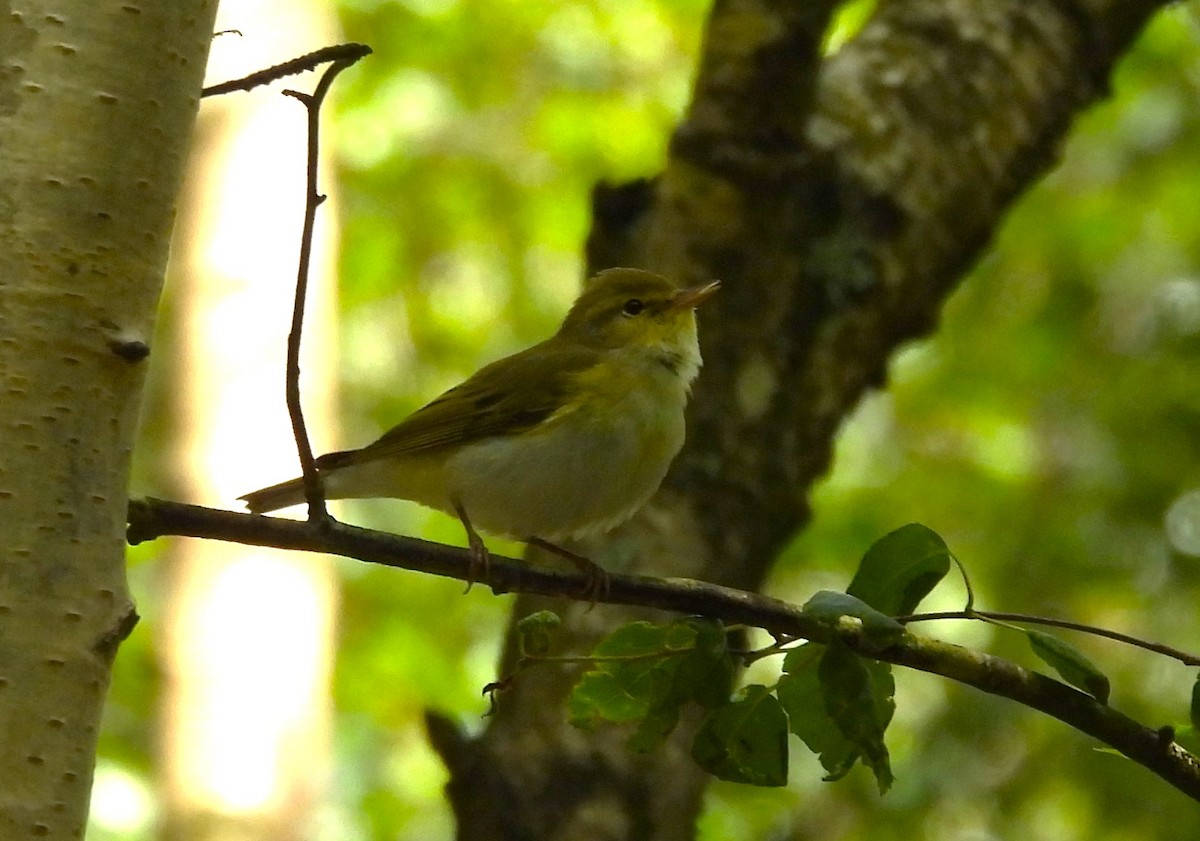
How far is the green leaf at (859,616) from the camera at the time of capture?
65.5 inches

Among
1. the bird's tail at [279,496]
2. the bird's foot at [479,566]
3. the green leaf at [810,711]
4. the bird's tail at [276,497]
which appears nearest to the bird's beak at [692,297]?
the bird's tail at [279,496]

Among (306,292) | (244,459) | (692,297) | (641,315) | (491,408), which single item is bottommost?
(306,292)

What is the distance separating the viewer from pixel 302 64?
1723 mm

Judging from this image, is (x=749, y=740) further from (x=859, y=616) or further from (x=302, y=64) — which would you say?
(x=302, y=64)

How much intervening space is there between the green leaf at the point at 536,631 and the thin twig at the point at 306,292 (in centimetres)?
33

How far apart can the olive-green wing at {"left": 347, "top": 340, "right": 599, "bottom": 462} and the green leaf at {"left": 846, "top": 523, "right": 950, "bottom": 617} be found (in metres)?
1.86

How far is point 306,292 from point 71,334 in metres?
0.25

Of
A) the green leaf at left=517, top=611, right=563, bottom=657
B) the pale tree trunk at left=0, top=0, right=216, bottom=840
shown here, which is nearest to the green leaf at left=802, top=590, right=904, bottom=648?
the green leaf at left=517, top=611, right=563, bottom=657

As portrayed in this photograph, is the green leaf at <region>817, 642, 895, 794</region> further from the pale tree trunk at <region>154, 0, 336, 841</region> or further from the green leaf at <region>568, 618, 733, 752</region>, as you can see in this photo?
the pale tree trunk at <region>154, 0, 336, 841</region>

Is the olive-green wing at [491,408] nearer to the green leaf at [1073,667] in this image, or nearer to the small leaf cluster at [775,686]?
the small leaf cluster at [775,686]

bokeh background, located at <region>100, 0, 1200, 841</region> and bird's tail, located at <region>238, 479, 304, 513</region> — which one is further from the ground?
bokeh background, located at <region>100, 0, 1200, 841</region>

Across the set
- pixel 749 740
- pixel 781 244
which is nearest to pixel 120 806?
pixel 781 244

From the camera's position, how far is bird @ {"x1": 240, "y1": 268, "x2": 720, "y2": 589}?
A: 3352 millimetres

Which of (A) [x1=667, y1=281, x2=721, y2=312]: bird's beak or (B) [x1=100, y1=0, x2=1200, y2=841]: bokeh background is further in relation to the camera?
(B) [x1=100, y1=0, x2=1200, y2=841]: bokeh background
